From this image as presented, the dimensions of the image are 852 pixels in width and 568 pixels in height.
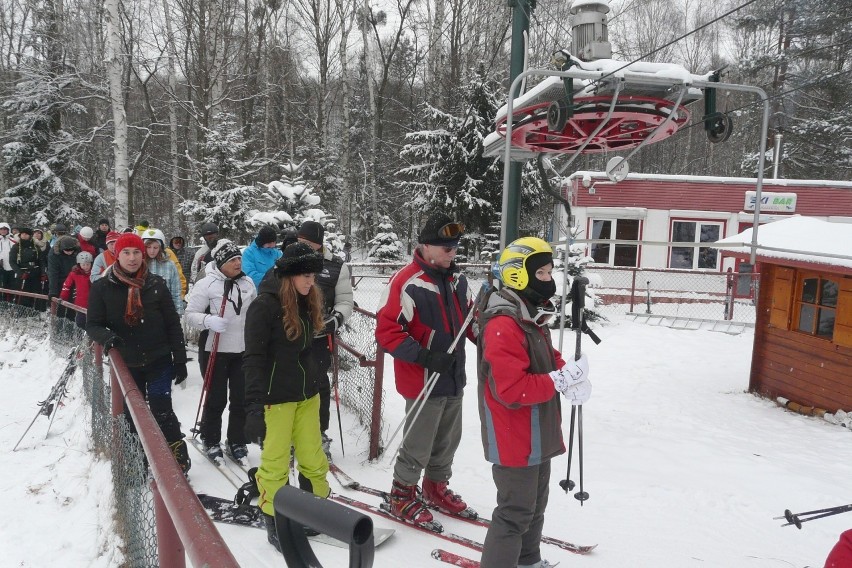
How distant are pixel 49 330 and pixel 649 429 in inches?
351

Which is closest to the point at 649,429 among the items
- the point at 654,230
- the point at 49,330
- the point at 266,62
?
the point at 49,330

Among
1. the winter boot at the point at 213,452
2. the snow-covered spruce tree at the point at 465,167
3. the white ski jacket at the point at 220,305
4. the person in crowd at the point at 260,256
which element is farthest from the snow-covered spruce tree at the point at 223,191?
the winter boot at the point at 213,452

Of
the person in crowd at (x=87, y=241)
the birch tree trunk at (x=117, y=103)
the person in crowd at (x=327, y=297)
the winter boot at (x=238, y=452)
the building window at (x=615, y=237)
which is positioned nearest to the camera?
the person in crowd at (x=327, y=297)

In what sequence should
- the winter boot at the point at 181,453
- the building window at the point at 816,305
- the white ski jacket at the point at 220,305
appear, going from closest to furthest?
the winter boot at the point at 181,453, the white ski jacket at the point at 220,305, the building window at the point at 816,305

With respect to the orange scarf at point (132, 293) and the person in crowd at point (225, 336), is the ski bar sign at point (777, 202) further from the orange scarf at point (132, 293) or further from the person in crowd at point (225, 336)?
the orange scarf at point (132, 293)

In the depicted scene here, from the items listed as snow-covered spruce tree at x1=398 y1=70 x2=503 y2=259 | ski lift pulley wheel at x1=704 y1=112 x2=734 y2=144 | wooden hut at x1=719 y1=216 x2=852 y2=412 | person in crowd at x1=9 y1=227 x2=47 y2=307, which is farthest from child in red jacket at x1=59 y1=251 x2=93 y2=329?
snow-covered spruce tree at x1=398 y1=70 x2=503 y2=259

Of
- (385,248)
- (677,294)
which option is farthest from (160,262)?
(677,294)

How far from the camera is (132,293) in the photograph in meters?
3.84

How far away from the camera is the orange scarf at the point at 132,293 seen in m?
3.78

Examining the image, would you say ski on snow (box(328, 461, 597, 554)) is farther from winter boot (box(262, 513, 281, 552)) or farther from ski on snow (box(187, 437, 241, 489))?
winter boot (box(262, 513, 281, 552))

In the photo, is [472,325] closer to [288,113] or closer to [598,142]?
[598,142]

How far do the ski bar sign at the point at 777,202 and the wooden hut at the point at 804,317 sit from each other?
10.8m

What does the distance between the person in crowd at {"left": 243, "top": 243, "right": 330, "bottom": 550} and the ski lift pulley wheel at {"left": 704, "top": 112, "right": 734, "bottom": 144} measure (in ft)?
9.30

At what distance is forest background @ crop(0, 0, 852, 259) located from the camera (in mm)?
14422
